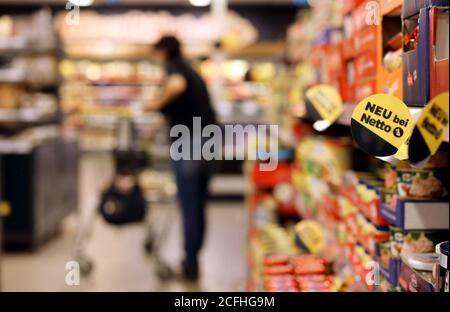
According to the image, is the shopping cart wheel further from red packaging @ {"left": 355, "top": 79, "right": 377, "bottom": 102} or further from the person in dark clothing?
red packaging @ {"left": 355, "top": 79, "right": 377, "bottom": 102}

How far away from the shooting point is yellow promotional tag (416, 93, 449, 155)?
1.14 m

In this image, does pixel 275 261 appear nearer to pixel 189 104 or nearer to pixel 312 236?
pixel 312 236

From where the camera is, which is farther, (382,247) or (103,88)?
(103,88)

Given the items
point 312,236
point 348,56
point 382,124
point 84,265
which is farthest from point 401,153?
point 84,265

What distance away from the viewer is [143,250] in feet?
19.5

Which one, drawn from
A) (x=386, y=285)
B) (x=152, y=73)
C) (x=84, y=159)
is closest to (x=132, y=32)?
(x=152, y=73)

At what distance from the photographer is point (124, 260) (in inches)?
217

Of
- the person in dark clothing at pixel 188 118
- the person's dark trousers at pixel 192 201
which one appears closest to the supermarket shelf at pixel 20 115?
the person in dark clothing at pixel 188 118

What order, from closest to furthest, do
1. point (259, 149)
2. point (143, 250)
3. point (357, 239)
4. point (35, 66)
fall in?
point (357, 239) < point (259, 149) < point (143, 250) < point (35, 66)

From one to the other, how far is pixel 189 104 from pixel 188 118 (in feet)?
0.33

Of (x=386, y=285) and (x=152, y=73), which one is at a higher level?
(x=152, y=73)

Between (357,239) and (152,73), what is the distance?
1318 centimetres
